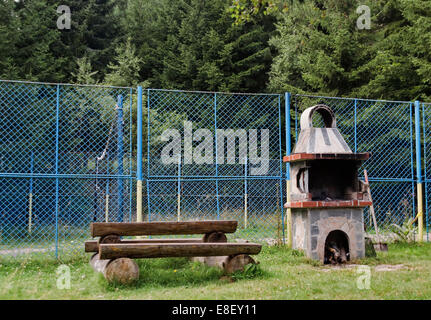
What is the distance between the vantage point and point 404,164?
13359 millimetres

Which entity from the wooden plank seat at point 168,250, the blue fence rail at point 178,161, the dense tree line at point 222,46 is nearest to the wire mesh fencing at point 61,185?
the blue fence rail at point 178,161

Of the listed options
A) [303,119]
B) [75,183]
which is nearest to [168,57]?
[75,183]

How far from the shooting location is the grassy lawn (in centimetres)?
440

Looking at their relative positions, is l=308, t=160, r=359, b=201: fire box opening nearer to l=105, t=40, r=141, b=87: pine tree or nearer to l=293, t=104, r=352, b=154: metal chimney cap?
l=293, t=104, r=352, b=154: metal chimney cap

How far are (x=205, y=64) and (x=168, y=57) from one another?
101 inches

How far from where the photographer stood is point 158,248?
189 inches

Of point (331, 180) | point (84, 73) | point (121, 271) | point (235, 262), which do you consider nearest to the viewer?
point (121, 271)

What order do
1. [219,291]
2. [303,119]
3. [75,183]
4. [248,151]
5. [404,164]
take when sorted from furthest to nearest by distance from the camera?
[248,151] < [404,164] < [75,183] < [303,119] < [219,291]

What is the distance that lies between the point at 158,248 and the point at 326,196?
3588 millimetres

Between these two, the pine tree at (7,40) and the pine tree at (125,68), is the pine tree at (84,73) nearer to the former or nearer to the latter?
the pine tree at (125,68)

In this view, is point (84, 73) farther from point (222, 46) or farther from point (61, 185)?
point (61, 185)

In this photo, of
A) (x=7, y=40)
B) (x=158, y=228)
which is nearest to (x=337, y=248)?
(x=158, y=228)

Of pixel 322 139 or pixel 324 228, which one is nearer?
pixel 324 228

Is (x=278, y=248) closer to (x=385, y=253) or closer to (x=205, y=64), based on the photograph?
(x=385, y=253)
